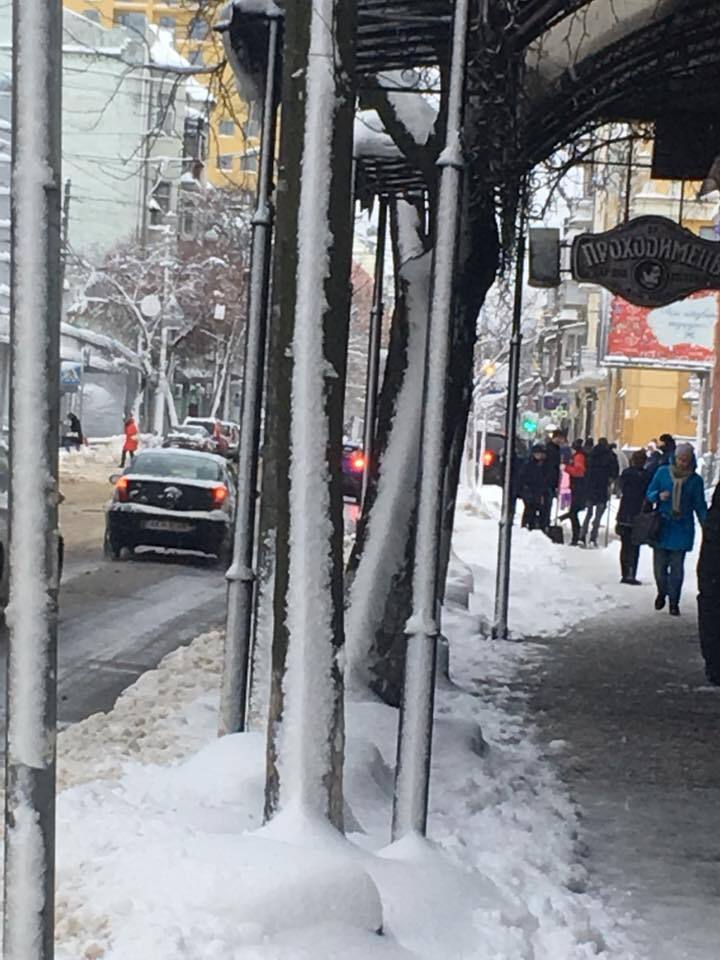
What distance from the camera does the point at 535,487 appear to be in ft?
82.6

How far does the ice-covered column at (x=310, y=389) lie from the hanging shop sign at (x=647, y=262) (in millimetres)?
7080

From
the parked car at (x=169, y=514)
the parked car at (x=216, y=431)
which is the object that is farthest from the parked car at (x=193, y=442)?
the parked car at (x=169, y=514)

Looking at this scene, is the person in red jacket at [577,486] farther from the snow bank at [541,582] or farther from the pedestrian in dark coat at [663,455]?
the pedestrian in dark coat at [663,455]

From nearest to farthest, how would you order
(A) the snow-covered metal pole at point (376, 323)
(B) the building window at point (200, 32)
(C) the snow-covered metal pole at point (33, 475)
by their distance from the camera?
(C) the snow-covered metal pole at point (33, 475) → (A) the snow-covered metal pole at point (376, 323) → (B) the building window at point (200, 32)

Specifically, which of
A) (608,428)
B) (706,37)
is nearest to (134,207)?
(608,428)

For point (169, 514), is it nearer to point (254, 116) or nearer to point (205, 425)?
point (254, 116)

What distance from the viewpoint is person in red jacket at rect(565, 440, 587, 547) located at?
81.6 feet

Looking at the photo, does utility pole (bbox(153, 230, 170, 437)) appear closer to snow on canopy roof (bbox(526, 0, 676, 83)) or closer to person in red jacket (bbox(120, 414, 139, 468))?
person in red jacket (bbox(120, 414, 139, 468))

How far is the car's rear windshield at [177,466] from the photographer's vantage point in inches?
769

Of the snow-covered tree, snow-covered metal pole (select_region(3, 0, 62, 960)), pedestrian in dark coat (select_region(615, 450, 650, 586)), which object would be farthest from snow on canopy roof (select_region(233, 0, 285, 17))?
the snow-covered tree

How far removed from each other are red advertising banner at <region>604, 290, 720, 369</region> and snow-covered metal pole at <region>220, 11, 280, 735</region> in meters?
23.4

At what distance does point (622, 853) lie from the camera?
647 cm

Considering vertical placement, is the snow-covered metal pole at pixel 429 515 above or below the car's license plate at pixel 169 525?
above

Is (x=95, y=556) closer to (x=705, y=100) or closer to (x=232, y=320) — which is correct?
(x=705, y=100)
